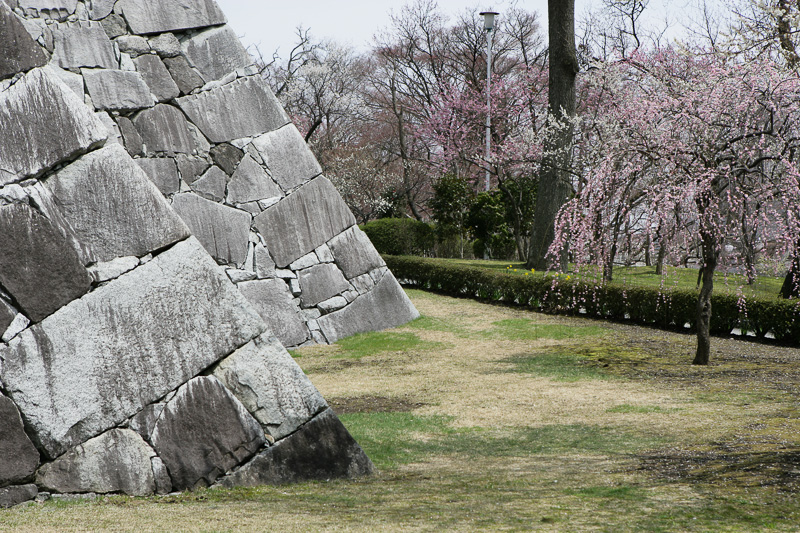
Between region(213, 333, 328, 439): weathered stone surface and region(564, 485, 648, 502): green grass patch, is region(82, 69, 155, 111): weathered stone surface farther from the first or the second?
region(564, 485, 648, 502): green grass patch

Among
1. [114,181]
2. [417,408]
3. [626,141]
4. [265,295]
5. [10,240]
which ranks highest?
[626,141]

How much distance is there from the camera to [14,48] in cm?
408

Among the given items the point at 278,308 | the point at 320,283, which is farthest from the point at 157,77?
the point at 320,283

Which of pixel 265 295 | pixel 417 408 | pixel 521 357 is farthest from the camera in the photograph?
pixel 265 295

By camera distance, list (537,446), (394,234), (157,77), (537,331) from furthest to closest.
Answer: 1. (394,234)
2. (537,331)
3. (157,77)
4. (537,446)

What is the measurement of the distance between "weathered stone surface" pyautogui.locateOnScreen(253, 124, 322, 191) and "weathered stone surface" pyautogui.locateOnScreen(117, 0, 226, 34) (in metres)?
1.83

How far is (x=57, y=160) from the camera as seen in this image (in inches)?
162

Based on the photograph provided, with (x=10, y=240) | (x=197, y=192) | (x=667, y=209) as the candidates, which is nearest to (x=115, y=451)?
(x=10, y=240)

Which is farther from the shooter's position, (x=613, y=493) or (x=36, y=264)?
(x=613, y=493)

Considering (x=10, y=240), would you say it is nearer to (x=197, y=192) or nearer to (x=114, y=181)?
(x=114, y=181)

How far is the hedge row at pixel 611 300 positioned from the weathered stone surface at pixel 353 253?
9.69 feet

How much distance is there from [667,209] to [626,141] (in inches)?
38.7

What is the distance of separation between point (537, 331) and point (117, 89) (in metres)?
7.55

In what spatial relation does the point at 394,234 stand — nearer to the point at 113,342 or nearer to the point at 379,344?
the point at 379,344
